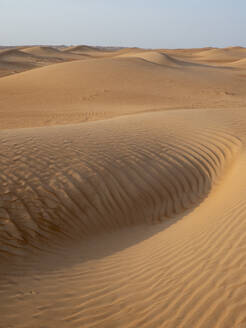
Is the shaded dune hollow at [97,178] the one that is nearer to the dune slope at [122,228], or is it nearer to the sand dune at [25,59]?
the dune slope at [122,228]

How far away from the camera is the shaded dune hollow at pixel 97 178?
4609 millimetres

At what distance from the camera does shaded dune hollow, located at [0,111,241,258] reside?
181 inches

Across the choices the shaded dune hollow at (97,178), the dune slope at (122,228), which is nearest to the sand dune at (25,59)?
the shaded dune hollow at (97,178)

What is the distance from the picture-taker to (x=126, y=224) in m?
5.16

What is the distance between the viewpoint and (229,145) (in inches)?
303

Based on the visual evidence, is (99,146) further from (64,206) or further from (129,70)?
(129,70)

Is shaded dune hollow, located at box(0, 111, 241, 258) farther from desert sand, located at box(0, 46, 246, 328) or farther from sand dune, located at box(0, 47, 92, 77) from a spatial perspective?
sand dune, located at box(0, 47, 92, 77)

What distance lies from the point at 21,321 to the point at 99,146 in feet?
14.4

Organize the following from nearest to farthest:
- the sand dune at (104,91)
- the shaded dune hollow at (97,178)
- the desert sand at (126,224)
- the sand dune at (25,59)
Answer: the desert sand at (126,224)
the shaded dune hollow at (97,178)
the sand dune at (104,91)
the sand dune at (25,59)

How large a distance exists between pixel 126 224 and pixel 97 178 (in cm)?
98

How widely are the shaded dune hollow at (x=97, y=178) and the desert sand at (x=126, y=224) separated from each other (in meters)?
0.02

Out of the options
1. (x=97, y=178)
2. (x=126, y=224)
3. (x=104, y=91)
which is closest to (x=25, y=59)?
(x=104, y=91)

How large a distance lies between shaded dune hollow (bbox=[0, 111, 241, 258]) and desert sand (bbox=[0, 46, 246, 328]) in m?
0.02

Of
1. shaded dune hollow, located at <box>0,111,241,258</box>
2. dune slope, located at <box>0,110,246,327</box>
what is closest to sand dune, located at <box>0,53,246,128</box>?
shaded dune hollow, located at <box>0,111,241,258</box>
